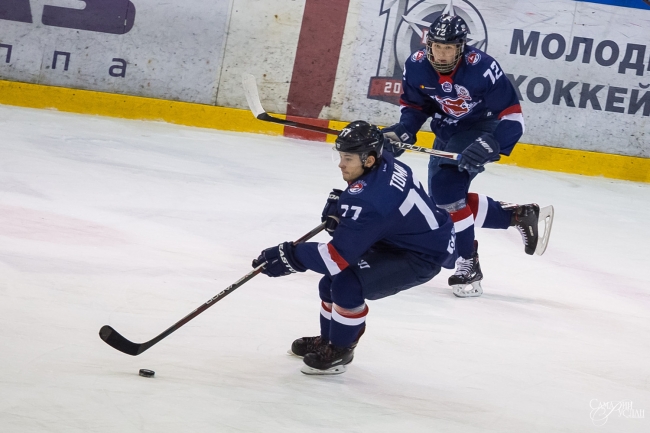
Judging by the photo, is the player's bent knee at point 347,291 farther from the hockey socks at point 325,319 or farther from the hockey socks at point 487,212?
the hockey socks at point 487,212

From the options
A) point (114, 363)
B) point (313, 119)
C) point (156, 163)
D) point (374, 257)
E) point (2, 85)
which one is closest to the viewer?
point (114, 363)

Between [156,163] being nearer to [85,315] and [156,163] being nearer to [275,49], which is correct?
[275,49]

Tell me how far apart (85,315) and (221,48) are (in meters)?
4.36

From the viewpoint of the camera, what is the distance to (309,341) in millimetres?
2879

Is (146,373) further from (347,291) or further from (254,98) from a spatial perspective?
(254,98)

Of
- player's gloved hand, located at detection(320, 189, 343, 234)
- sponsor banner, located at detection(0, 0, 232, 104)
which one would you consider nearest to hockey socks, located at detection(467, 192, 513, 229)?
player's gloved hand, located at detection(320, 189, 343, 234)

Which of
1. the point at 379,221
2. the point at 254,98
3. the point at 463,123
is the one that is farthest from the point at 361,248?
the point at 254,98

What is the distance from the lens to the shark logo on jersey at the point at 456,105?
3.92 metres

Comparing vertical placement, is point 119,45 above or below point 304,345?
above

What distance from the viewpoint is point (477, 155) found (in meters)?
3.65

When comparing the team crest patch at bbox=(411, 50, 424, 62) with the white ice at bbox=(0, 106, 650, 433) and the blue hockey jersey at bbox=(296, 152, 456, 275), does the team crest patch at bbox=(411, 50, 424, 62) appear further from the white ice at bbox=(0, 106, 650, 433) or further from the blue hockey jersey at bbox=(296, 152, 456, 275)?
the blue hockey jersey at bbox=(296, 152, 456, 275)

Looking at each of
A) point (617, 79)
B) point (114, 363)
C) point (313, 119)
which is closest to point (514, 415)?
point (114, 363)

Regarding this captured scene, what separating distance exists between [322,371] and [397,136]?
1436 millimetres

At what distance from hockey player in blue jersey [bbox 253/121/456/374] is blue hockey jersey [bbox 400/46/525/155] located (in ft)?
3.44
